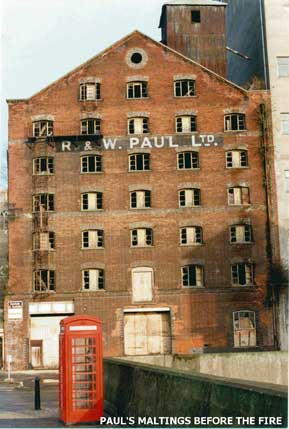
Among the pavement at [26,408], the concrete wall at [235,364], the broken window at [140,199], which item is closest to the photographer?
the pavement at [26,408]

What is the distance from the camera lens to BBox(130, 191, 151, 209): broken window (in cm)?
4009

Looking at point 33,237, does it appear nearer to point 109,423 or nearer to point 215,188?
point 215,188

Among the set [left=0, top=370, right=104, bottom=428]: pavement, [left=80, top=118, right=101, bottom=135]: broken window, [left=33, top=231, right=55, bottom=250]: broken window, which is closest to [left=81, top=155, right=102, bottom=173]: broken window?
[left=80, top=118, right=101, bottom=135]: broken window

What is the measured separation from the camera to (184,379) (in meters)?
11.3

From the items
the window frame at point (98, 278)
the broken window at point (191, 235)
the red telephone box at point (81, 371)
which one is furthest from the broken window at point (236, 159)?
the red telephone box at point (81, 371)

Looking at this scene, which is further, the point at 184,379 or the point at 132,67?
the point at 132,67

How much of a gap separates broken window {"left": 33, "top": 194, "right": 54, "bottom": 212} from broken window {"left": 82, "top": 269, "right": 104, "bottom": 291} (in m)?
4.43

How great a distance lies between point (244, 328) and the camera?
3925 centimetres

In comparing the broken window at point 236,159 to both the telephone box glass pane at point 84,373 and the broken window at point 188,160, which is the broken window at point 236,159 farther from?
the telephone box glass pane at point 84,373

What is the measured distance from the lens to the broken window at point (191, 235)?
39844 millimetres

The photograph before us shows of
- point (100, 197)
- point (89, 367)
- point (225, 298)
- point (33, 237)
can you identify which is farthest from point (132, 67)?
point (89, 367)

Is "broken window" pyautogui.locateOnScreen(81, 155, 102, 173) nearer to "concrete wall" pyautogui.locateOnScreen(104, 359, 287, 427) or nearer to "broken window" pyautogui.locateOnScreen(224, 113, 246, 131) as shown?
"broken window" pyautogui.locateOnScreen(224, 113, 246, 131)

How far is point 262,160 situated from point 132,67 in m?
9.93

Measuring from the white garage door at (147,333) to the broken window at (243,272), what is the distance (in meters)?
4.72
